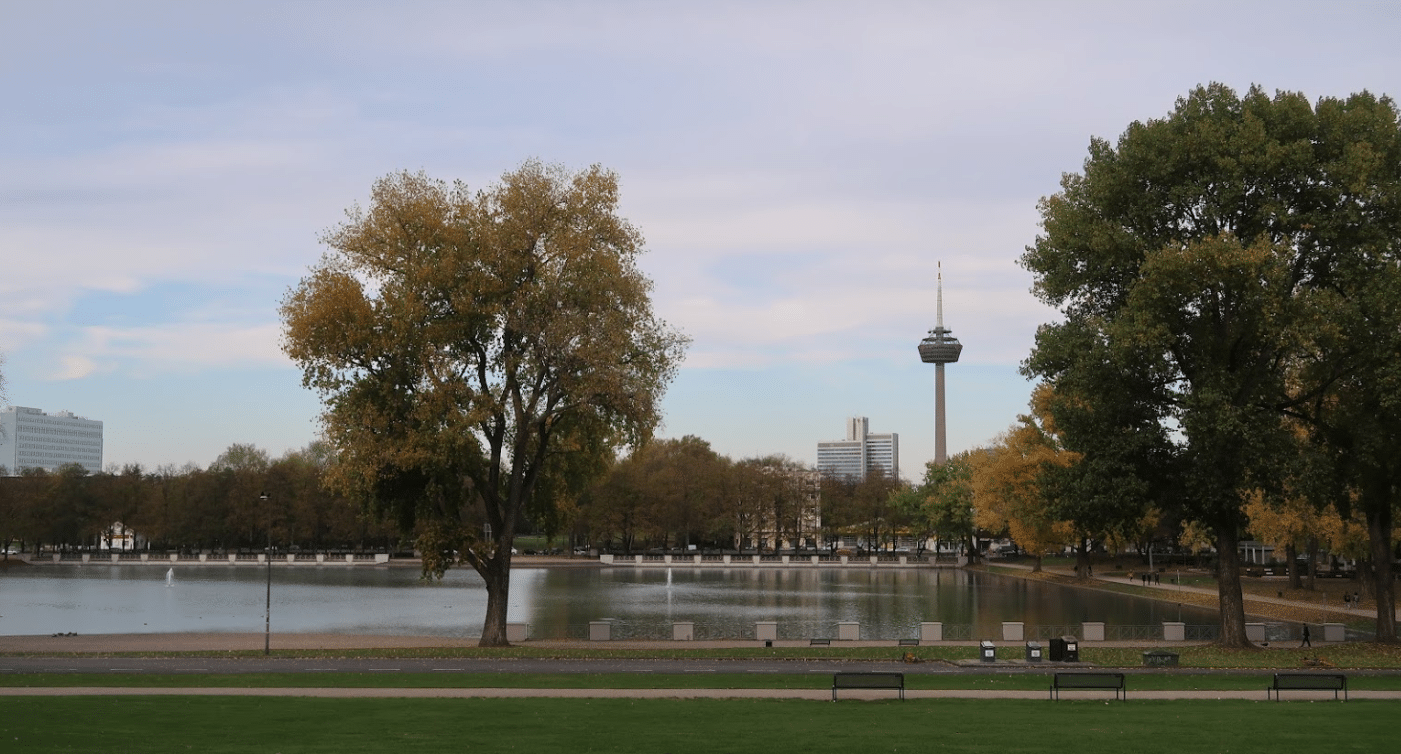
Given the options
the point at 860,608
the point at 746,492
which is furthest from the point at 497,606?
the point at 746,492

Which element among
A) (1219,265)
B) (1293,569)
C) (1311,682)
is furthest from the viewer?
(1293,569)

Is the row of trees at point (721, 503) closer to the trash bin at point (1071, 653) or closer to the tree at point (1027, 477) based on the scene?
the tree at point (1027, 477)

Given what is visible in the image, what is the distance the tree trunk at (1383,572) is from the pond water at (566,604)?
1305 centimetres

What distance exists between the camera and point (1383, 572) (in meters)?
39.7

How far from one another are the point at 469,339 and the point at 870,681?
19.8 m

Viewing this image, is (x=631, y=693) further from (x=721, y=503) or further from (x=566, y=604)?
(x=721, y=503)

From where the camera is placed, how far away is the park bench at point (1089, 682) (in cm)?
2498

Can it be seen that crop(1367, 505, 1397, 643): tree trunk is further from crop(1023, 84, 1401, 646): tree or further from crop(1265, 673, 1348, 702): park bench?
crop(1265, 673, 1348, 702): park bench

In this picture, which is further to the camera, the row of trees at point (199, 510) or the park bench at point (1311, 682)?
the row of trees at point (199, 510)

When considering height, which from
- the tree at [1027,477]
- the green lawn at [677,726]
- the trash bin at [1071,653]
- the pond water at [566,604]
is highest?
the tree at [1027,477]

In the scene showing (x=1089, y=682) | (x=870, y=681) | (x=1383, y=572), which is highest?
(x=1383, y=572)

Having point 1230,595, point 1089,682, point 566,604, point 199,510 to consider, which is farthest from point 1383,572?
point 199,510

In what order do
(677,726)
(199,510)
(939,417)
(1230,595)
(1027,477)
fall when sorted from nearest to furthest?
(677,726) < (1230,595) < (1027,477) < (199,510) < (939,417)

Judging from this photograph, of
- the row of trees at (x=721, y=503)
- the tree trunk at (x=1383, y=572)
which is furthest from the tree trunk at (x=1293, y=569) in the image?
the row of trees at (x=721, y=503)
